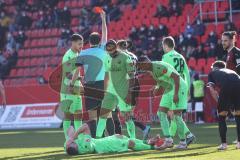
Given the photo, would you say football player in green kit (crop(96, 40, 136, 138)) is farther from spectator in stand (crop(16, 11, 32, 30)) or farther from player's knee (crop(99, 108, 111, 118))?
spectator in stand (crop(16, 11, 32, 30))

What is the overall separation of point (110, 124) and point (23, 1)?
26.1 m

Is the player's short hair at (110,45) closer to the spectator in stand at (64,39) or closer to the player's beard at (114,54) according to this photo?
the player's beard at (114,54)

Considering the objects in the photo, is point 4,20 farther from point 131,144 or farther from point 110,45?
point 131,144

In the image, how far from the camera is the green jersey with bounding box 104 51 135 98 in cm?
1452

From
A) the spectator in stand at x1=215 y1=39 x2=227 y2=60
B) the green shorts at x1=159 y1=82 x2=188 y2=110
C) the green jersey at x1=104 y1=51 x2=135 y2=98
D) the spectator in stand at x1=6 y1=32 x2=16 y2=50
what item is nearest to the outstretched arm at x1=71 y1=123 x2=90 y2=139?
the green jersey at x1=104 y1=51 x2=135 y2=98

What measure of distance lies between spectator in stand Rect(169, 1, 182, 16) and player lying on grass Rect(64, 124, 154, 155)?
19812mm

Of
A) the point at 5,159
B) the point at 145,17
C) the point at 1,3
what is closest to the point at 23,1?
the point at 1,3

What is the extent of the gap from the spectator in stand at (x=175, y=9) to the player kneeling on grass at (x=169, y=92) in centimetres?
1836

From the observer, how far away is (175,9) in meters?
32.9

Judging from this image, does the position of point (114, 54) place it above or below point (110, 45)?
below

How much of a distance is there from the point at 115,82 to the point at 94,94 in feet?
1.86

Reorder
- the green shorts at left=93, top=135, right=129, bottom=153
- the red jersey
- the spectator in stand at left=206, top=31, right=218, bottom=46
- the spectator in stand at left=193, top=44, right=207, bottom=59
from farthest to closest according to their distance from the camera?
1. the spectator in stand at left=193, top=44, right=207, bottom=59
2. the spectator in stand at left=206, top=31, right=218, bottom=46
3. the red jersey
4. the green shorts at left=93, top=135, right=129, bottom=153

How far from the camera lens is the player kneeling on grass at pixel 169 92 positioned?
558 inches

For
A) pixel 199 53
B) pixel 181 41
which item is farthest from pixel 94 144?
pixel 181 41
